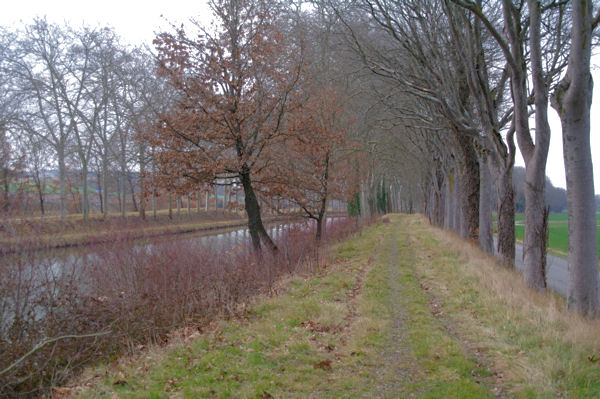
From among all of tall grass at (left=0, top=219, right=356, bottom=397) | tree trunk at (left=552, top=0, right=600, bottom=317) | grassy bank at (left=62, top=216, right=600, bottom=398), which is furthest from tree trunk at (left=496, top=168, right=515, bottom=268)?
tall grass at (left=0, top=219, right=356, bottom=397)

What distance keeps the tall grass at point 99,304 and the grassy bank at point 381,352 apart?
29.7 inches

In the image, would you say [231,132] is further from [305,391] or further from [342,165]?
[305,391]

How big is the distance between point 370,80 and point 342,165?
15.6 ft

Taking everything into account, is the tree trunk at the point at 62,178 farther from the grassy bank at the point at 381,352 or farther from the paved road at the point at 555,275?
the paved road at the point at 555,275

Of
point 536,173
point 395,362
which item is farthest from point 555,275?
point 395,362

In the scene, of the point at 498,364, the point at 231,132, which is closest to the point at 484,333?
the point at 498,364

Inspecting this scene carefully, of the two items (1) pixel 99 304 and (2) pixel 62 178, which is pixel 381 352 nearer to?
(1) pixel 99 304

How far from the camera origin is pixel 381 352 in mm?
5891

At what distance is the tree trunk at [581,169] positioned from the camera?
6199 millimetres

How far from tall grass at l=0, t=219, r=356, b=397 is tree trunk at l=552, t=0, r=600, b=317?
5654mm

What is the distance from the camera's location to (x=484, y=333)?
20.7 feet

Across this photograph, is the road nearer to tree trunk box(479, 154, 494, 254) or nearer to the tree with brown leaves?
tree trunk box(479, 154, 494, 254)

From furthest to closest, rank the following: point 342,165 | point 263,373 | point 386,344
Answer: point 342,165 → point 386,344 → point 263,373

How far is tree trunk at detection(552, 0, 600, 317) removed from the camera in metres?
6.20
